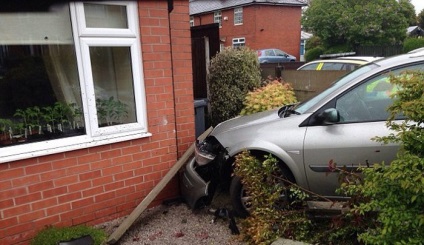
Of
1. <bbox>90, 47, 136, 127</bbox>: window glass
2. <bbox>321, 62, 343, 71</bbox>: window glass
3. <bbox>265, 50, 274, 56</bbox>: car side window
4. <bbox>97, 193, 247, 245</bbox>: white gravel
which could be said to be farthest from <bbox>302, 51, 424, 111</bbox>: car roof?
<bbox>265, 50, 274, 56</bbox>: car side window

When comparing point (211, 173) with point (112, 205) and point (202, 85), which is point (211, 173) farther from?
point (202, 85)

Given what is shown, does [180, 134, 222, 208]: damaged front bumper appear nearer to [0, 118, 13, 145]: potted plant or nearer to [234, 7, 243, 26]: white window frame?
[0, 118, 13, 145]: potted plant

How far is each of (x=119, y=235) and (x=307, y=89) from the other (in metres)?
→ 5.33

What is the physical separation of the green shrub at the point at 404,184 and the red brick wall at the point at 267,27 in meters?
31.1

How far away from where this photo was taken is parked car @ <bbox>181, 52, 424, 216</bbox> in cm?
309

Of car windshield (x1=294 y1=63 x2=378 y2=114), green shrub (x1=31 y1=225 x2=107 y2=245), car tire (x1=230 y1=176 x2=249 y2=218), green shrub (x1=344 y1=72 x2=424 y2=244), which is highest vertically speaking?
car windshield (x1=294 y1=63 x2=378 y2=114)

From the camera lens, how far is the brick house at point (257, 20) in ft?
107

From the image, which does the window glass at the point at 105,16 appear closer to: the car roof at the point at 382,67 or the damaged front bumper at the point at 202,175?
the damaged front bumper at the point at 202,175

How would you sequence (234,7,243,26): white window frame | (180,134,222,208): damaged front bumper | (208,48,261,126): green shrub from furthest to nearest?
(234,7,243,26): white window frame → (208,48,261,126): green shrub → (180,134,222,208): damaged front bumper

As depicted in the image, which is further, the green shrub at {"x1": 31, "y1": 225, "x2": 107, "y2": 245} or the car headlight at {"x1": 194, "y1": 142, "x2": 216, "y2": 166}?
the car headlight at {"x1": 194, "y1": 142, "x2": 216, "y2": 166}

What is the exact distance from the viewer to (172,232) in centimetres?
352

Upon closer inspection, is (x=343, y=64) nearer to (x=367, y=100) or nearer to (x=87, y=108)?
(x=367, y=100)


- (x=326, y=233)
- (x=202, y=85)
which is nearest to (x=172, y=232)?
(x=326, y=233)

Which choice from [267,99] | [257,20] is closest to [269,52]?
[257,20]
